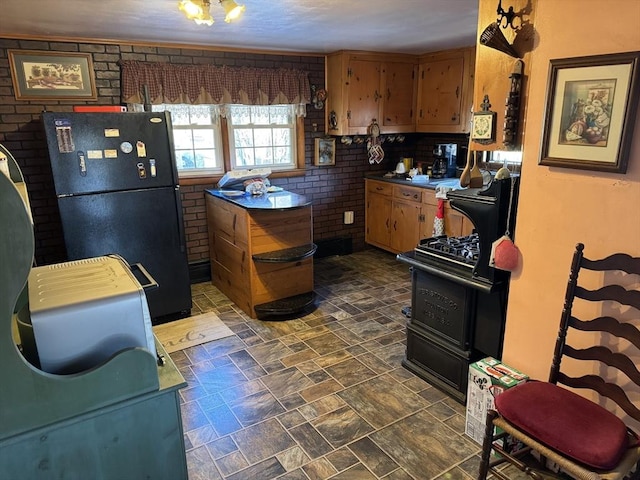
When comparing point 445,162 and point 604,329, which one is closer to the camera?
point 604,329

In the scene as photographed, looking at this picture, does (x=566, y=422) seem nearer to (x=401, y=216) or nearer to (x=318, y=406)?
(x=318, y=406)

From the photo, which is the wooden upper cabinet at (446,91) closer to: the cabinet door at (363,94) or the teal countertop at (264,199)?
the cabinet door at (363,94)

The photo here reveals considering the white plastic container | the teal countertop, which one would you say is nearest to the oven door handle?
the white plastic container

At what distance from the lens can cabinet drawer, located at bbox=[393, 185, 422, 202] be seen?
4.45 meters

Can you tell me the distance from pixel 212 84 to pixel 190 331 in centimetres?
222

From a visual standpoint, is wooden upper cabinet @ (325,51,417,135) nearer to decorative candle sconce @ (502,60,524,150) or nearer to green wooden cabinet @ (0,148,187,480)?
decorative candle sconce @ (502,60,524,150)

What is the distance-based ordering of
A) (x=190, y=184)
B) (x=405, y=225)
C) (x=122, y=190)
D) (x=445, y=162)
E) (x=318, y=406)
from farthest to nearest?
(x=445, y=162) < (x=405, y=225) < (x=190, y=184) < (x=122, y=190) < (x=318, y=406)

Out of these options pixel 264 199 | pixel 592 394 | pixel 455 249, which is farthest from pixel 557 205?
pixel 264 199

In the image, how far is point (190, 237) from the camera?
4.33 meters

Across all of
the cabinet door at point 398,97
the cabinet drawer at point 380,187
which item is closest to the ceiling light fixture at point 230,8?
the cabinet door at point 398,97

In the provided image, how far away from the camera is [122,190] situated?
326cm

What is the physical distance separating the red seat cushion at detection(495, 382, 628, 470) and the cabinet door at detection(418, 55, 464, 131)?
337 cm

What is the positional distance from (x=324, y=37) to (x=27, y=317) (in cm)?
317

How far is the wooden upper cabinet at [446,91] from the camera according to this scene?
4.32 m
